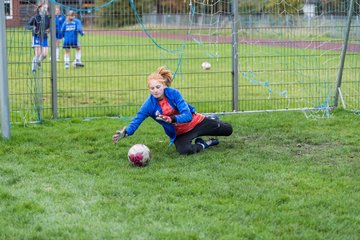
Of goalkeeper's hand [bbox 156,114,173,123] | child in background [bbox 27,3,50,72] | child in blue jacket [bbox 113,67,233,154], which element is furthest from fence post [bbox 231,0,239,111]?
goalkeeper's hand [bbox 156,114,173,123]

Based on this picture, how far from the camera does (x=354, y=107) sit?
11.3m

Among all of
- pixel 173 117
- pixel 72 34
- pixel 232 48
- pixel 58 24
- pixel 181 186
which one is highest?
pixel 58 24

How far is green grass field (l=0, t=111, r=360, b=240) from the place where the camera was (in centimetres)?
515

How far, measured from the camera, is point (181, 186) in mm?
6328

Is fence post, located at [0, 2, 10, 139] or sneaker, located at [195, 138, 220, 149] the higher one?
fence post, located at [0, 2, 10, 139]

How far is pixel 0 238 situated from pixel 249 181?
2590mm

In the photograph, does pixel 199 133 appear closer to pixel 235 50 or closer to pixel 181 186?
pixel 181 186

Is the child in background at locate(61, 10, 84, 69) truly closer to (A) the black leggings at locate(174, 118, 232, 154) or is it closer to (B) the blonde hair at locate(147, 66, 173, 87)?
(B) the blonde hair at locate(147, 66, 173, 87)

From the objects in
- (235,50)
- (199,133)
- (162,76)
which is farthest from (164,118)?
(235,50)

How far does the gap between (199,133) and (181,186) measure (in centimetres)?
190

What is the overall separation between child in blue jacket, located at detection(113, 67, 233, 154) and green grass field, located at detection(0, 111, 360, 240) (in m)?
0.18

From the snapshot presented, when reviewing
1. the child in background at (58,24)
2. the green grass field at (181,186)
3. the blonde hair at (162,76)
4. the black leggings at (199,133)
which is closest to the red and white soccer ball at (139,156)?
the green grass field at (181,186)

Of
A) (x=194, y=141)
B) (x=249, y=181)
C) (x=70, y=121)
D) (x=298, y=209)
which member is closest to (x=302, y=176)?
(x=249, y=181)

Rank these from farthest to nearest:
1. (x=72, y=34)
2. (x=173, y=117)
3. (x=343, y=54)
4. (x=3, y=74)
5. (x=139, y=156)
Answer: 1. (x=72, y=34)
2. (x=343, y=54)
3. (x=3, y=74)
4. (x=173, y=117)
5. (x=139, y=156)
